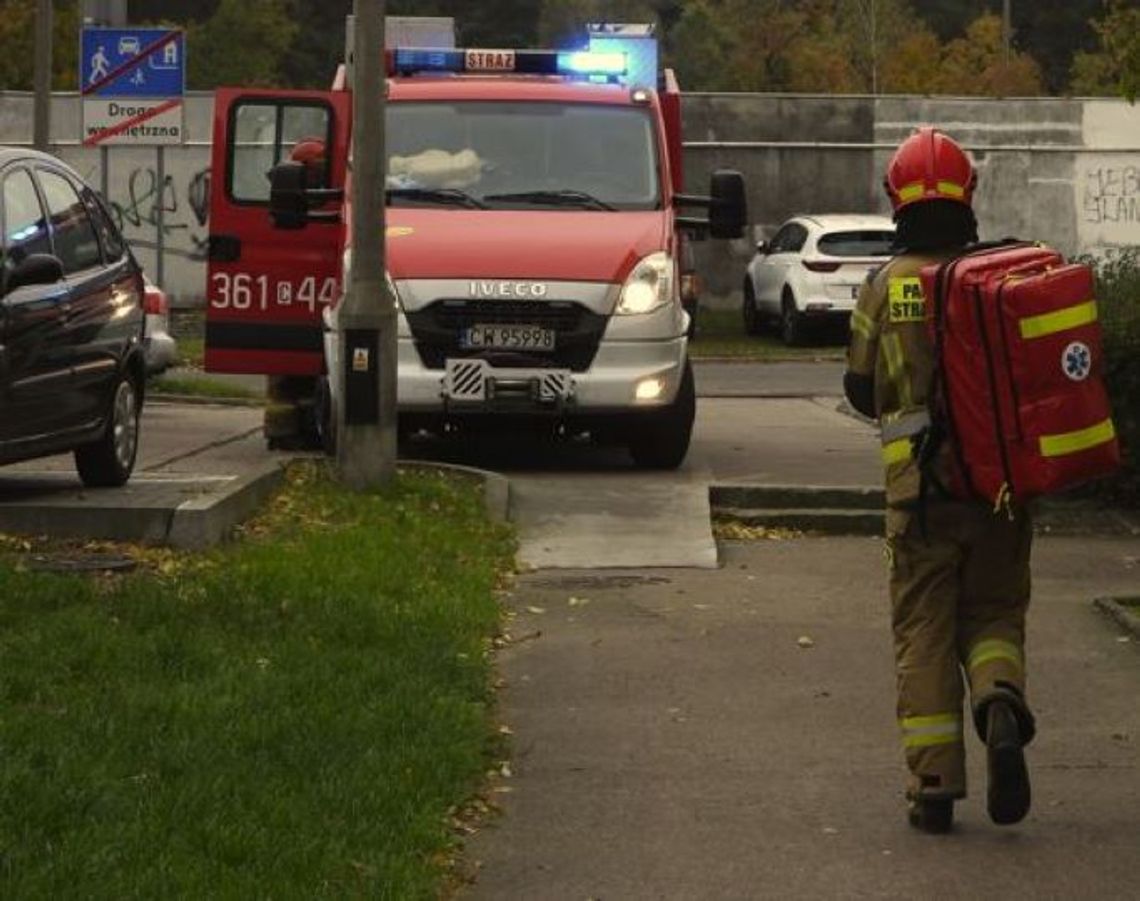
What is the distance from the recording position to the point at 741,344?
1293 inches

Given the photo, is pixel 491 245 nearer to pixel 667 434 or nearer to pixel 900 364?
pixel 667 434

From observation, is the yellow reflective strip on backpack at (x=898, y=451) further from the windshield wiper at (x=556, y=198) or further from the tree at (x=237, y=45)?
the tree at (x=237, y=45)

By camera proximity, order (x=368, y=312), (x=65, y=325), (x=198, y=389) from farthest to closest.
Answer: (x=198, y=389) → (x=368, y=312) → (x=65, y=325)

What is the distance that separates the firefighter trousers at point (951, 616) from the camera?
6.94 metres

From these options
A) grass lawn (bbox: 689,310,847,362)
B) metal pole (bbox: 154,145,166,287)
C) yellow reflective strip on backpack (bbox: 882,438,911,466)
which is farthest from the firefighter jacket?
grass lawn (bbox: 689,310,847,362)

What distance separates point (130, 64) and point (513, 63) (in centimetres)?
767

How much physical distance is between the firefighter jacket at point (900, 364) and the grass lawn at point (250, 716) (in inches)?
58.3

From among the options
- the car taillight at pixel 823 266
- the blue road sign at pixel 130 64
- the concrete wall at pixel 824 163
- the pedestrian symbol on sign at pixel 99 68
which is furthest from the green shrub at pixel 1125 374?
the concrete wall at pixel 824 163

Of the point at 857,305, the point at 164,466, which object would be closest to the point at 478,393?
the point at 164,466

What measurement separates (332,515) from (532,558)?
1.03 metres

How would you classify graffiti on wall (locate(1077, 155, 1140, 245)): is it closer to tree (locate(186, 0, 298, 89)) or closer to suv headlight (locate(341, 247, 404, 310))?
suv headlight (locate(341, 247, 404, 310))

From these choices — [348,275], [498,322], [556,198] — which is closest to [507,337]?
[498,322]

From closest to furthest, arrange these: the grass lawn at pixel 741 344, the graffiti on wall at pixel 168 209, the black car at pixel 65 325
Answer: the black car at pixel 65 325
the grass lawn at pixel 741 344
the graffiti on wall at pixel 168 209

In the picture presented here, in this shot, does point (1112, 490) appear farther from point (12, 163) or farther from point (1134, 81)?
point (12, 163)
